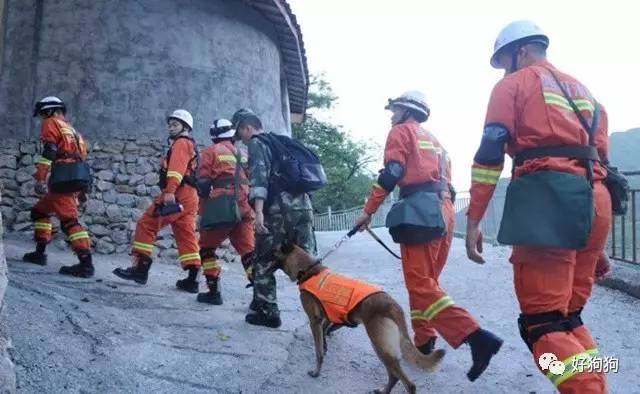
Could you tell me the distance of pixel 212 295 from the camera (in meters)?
5.69

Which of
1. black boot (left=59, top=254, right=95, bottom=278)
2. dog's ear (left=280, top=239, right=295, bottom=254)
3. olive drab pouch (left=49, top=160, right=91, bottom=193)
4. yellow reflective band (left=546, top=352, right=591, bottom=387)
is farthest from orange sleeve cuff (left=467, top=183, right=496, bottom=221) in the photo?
black boot (left=59, top=254, right=95, bottom=278)

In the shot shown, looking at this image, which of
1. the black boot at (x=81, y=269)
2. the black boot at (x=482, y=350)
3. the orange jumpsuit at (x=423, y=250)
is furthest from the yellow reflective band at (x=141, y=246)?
the black boot at (x=482, y=350)

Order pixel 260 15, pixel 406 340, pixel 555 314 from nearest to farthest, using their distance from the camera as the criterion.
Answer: pixel 555 314, pixel 406 340, pixel 260 15

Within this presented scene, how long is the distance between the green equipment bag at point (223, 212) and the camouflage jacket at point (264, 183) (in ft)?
2.52

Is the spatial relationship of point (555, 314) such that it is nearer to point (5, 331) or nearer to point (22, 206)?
point (5, 331)

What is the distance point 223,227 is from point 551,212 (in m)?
3.64

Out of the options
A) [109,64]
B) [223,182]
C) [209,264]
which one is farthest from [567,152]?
[109,64]

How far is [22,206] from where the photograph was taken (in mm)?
8523

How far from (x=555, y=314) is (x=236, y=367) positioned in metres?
2.08

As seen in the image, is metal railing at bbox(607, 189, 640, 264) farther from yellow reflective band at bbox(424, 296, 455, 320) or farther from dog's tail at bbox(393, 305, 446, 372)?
dog's tail at bbox(393, 305, 446, 372)

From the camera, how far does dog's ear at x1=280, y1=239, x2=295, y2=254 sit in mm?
4211

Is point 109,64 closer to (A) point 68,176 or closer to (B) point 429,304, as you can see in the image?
(A) point 68,176

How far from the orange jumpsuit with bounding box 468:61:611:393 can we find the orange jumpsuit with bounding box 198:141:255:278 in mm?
3248

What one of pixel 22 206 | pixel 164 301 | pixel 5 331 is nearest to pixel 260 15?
pixel 22 206
